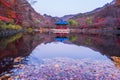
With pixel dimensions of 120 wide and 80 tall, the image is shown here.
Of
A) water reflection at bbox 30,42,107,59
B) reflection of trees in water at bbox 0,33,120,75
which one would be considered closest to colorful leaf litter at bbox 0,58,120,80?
reflection of trees in water at bbox 0,33,120,75

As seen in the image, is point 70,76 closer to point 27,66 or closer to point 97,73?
point 97,73

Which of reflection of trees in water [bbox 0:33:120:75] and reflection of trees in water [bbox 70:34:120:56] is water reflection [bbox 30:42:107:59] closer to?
reflection of trees in water [bbox 0:33:120:75]

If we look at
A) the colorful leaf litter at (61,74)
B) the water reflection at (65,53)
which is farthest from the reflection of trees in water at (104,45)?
the colorful leaf litter at (61,74)

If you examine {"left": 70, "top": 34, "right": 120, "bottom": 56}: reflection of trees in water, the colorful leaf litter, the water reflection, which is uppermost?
the colorful leaf litter

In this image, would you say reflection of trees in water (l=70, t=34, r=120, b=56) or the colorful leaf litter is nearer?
the colorful leaf litter

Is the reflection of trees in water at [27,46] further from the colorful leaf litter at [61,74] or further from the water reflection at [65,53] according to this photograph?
the colorful leaf litter at [61,74]

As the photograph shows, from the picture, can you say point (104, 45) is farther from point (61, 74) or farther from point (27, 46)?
point (61, 74)

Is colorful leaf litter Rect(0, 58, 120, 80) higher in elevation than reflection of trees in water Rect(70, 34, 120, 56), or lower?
higher

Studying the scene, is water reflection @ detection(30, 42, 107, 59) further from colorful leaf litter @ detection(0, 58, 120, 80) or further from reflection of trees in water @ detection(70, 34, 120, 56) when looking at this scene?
colorful leaf litter @ detection(0, 58, 120, 80)

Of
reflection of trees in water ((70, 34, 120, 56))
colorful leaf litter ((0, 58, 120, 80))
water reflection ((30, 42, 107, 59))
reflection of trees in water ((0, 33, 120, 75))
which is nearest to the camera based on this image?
colorful leaf litter ((0, 58, 120, 80))

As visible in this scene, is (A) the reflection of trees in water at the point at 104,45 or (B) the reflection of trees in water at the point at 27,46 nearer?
(B) the reflection of trees in water at the point at 27,46

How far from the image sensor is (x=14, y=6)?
8300cm

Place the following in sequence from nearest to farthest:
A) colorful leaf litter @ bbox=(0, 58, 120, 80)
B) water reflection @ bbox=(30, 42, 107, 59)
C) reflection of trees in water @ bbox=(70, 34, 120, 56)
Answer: colorful leaf litter @ bbox=(0, 58, 120, 80) → water reflection @ bbox=(30, 42, 107, 59) → reflection of trees in water @ bbox=(70, 34, 120, 56)

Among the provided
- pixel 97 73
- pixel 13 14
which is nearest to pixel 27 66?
pixel 97 73
